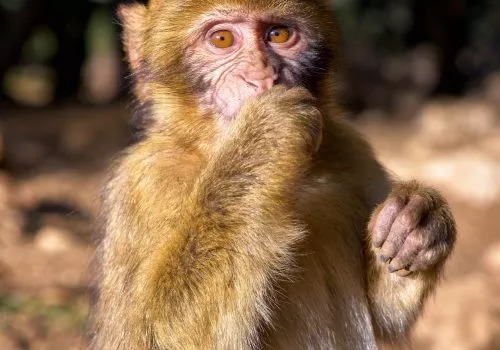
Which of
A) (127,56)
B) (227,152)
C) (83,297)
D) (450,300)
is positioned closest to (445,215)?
(227,152)

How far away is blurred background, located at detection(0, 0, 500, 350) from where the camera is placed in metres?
7.41

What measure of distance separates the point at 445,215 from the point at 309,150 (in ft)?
3.00

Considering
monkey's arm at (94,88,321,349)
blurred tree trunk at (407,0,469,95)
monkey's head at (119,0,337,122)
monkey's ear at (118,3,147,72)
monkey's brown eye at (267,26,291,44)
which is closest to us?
monkey's arm at (94,88,321,349)

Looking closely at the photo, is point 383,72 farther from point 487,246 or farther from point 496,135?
point 487,246

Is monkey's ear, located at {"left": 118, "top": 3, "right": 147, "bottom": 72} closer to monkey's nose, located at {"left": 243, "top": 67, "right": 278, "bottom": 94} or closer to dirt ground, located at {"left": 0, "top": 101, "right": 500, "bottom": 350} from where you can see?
monkey's nose, located at {"left": 243, "top": 67, "right": 278, "bottom": 94}

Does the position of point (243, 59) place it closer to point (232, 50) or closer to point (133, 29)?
point (232, 50)

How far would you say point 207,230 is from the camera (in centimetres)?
396

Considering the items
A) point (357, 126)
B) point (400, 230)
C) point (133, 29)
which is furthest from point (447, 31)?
point (400, 230)

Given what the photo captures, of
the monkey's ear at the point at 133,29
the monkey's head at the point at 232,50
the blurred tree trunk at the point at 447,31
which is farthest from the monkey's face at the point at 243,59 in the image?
the blurred tree trunk at the point at 447,31

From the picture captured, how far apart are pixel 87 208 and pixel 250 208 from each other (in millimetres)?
6945

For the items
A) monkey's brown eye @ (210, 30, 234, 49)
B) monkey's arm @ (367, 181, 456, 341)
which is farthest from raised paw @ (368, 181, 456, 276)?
monkey's brown eye @ (210, 30, 234, 49)

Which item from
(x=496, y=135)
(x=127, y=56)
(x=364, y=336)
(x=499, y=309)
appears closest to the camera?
(x=364, y=336)

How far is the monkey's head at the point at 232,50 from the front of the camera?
4152mm

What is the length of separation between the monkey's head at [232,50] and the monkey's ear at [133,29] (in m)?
0.25
